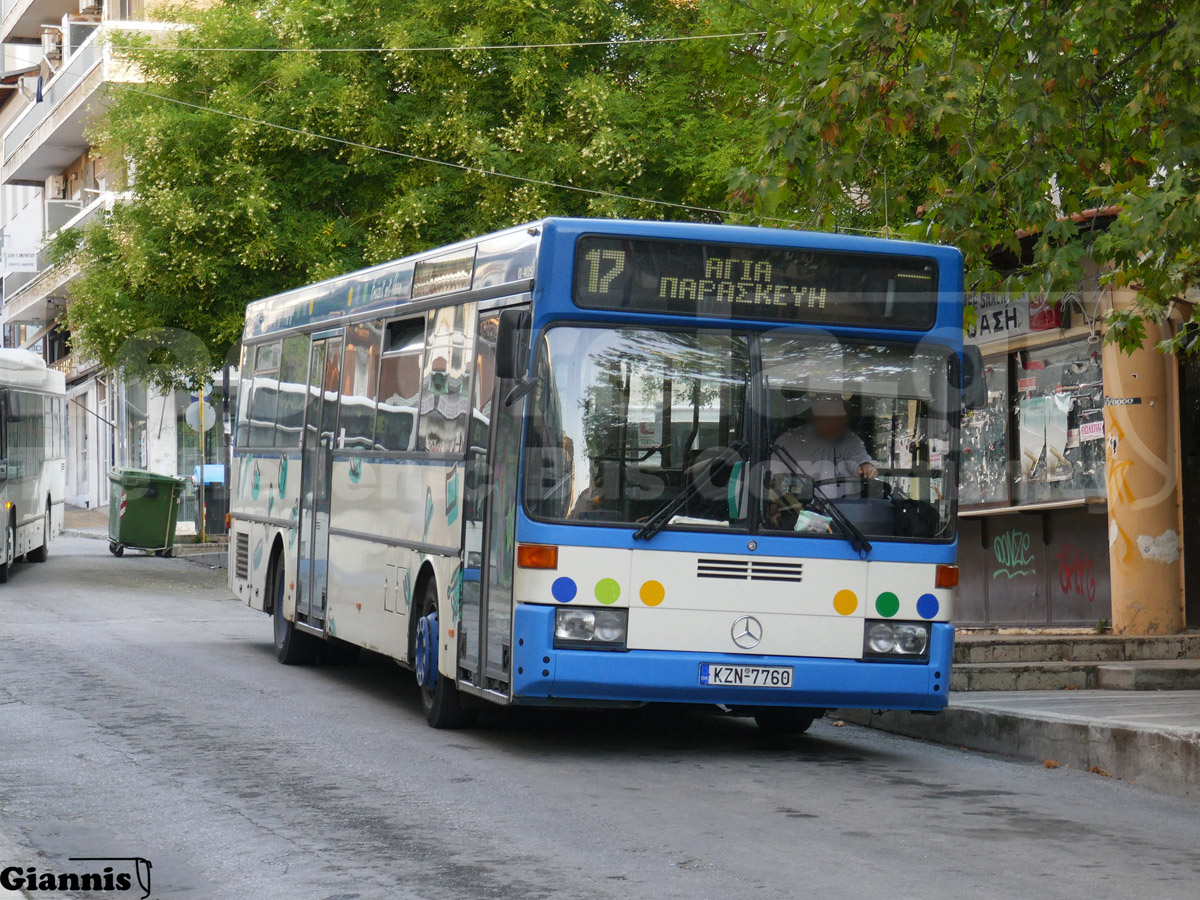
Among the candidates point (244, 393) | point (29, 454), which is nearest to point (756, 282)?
point (244, 393)

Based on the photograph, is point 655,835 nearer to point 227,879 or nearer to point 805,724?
point 227,879

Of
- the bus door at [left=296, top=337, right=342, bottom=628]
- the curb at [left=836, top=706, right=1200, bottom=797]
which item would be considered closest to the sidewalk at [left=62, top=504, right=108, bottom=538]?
the bus door at [left=296, top=337, right=342, bottom=628]

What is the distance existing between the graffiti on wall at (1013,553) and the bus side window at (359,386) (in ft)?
25.5

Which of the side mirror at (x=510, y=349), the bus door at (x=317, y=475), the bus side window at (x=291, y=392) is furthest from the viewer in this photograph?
the bus side window at (x=291, y=392)

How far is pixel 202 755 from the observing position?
31.6 feet

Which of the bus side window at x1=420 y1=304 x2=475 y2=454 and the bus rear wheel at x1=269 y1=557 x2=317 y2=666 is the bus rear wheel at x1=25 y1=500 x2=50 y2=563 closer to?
the bus rear wheel at x1=269 y1=557 x2=317 y2=666

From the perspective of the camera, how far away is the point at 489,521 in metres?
9.95

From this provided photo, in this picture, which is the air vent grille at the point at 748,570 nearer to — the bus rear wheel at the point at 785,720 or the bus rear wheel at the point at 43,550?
the bus rear wheel at the point at 785,720

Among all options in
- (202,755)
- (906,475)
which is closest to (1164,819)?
(906,475)

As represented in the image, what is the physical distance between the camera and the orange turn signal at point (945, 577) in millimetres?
9883

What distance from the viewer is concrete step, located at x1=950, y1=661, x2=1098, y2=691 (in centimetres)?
1267

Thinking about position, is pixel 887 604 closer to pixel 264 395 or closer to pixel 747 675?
pixel 747 675

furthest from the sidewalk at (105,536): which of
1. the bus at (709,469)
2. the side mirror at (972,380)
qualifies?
the side mirror at (972,380)

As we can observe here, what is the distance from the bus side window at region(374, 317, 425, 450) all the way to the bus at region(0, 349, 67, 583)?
12058mm
